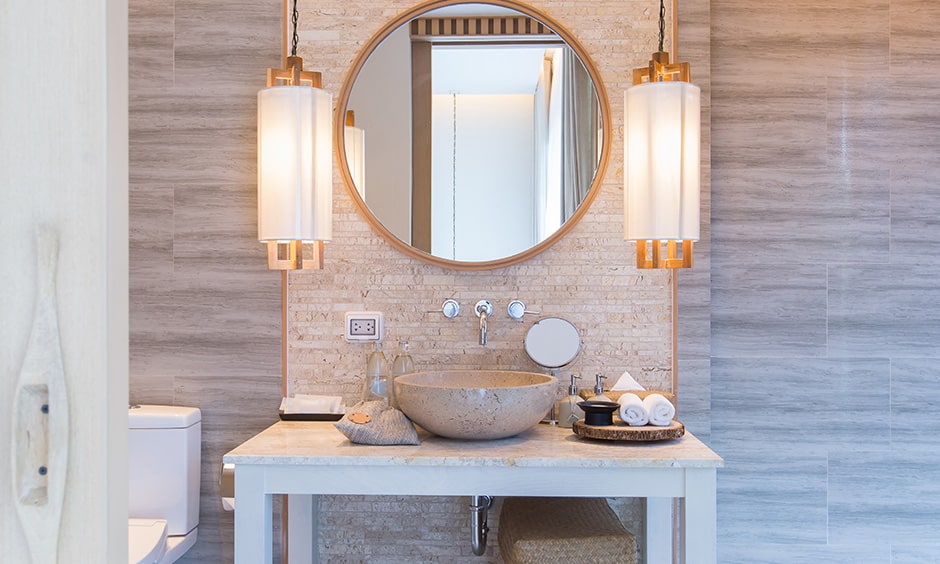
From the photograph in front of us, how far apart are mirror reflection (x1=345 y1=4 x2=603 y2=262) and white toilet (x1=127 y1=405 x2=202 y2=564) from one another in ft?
2.84

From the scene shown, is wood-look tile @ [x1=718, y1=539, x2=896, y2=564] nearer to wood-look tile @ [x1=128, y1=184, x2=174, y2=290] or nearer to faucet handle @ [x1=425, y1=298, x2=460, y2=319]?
faucet handle @ [x1=425, y1=298, x2=460, y2=319]

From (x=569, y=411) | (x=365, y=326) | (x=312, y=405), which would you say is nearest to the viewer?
(x=569, y=411)

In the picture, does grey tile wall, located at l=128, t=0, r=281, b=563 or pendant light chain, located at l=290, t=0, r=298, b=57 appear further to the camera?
grey tile wall, located at l=128, t=0, r=281, b=563

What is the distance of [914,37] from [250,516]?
2.36 meters

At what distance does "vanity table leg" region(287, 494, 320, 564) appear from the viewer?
7.08 ft

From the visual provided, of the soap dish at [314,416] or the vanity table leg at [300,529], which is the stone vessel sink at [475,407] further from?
the vanity table leg at [300,529]

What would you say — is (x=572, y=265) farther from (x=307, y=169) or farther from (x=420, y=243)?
(x=307, y=169)

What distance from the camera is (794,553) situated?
225 cm

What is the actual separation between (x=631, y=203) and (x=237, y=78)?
124 centimetres

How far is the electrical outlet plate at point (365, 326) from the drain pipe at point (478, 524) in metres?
0.56

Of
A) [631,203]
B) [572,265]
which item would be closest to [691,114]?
[631,203]

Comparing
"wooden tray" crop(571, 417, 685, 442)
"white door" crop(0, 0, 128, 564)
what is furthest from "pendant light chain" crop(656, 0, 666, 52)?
"white door" crop(0, 0, 128, 564)

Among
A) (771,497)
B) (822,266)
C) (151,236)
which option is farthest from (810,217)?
(151,236)

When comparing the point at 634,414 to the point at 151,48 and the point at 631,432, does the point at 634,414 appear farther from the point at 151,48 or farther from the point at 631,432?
the point at 151,48
